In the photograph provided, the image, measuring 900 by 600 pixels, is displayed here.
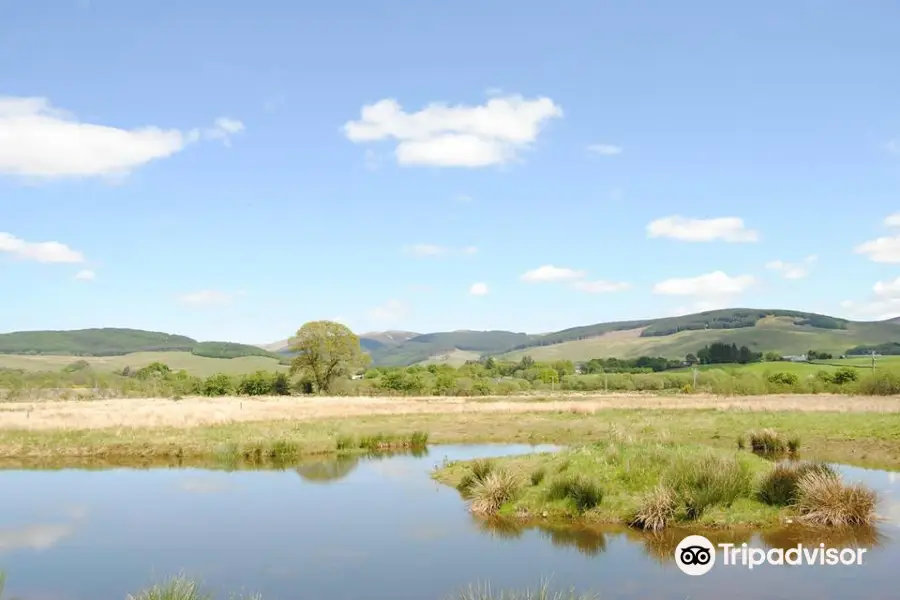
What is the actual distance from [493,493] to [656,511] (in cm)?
458

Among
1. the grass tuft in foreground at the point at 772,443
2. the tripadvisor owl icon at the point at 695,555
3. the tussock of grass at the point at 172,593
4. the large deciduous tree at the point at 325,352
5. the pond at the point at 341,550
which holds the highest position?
the large deciduous tree at the point at 325,352

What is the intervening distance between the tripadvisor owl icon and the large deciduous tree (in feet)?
221

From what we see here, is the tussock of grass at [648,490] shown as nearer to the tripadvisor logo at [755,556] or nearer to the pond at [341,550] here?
the pond at [341,550]

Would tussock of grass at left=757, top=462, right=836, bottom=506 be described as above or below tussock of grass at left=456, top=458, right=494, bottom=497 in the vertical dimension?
above

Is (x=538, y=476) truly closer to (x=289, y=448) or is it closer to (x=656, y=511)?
(x=656, y=511)

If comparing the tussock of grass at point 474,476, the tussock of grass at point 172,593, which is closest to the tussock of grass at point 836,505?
the tussock of grass at point 474,476

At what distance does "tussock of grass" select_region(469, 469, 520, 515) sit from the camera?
1958 centimetres

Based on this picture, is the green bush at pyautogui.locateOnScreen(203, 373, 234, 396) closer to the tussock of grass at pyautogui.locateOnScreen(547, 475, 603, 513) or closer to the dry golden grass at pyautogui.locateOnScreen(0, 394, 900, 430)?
the dry golden grass at pyautogui.locateOnScreen(0, 394, 900, 430)

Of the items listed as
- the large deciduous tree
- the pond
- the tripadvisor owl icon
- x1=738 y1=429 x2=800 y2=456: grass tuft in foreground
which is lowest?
the pond

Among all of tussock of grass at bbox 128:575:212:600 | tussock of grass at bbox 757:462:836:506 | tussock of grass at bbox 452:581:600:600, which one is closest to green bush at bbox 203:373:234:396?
tussock of grass at bbox 757:462:836:506

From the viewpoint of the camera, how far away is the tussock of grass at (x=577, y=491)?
18609mm

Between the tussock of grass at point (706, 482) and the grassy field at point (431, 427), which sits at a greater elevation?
the tussock of grass at point (706, 482)

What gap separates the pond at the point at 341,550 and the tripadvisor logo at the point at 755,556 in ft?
0.91

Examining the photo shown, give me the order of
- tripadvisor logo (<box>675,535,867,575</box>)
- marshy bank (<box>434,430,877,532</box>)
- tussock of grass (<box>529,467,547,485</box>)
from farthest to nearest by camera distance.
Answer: tussock of grass (<box>529,467,547,485</box>) < marshy bank (<box>434,430,877,532</box>) < tripadvisor logo (<box>675,535,867,575</box>)
